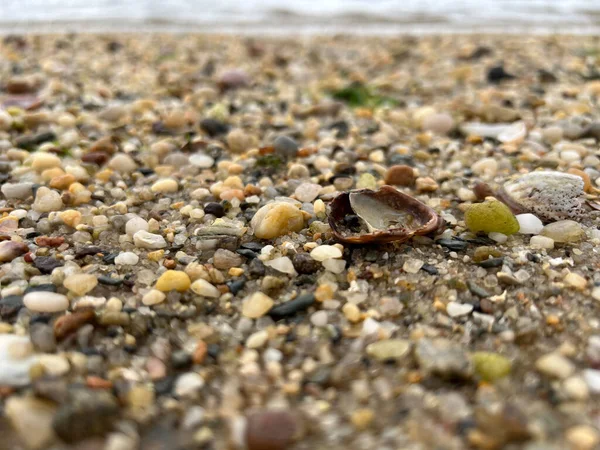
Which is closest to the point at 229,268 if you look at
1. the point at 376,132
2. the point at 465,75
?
the point at 376,132

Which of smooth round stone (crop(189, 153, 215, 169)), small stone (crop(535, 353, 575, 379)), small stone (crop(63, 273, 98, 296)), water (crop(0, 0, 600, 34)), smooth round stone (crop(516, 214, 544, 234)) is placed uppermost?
water (crop(0, 0, 600, 34))

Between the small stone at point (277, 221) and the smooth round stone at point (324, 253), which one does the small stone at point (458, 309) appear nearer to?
the smooth round stone at point (324, 253)

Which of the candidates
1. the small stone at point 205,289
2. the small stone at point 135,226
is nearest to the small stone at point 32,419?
the small stone at point 205,289

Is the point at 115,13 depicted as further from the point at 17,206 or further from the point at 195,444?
the point at 195,444

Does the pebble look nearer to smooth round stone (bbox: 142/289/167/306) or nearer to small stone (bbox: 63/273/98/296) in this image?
small stone (bbox: 63/273/98/296)

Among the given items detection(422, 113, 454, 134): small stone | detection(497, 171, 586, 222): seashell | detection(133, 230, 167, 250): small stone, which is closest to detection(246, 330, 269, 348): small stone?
detection(133, 230, 167, 250): small stone

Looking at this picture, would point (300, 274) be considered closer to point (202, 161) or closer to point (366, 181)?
point (366, 181)
